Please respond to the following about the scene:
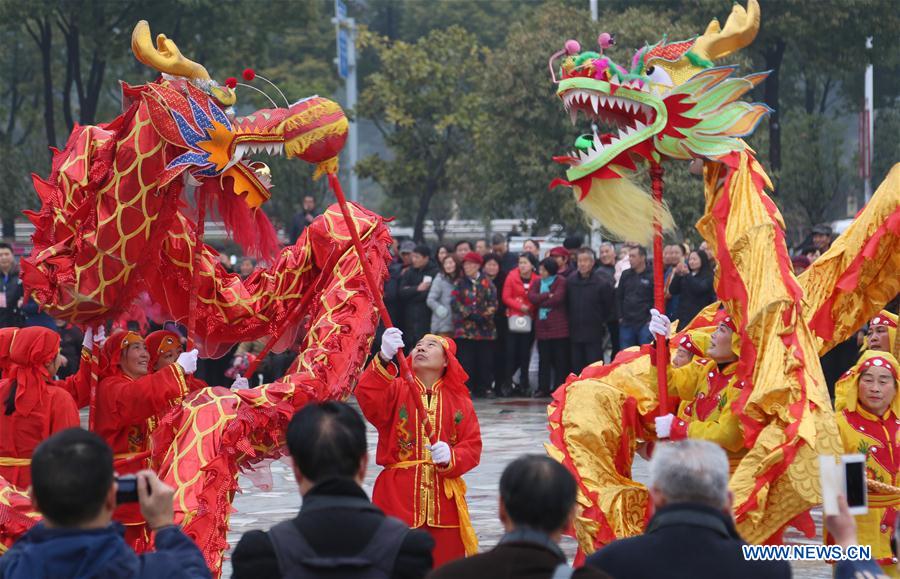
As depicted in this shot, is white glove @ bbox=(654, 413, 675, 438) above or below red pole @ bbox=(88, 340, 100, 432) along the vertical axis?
below

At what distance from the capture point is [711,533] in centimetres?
359

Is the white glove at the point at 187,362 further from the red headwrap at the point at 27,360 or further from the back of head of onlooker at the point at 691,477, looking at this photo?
the back of head of onlooker at the point at 691,477

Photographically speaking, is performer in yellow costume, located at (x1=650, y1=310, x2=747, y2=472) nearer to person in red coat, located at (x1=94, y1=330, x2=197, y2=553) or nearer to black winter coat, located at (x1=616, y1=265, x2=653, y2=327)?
person in red coat, located at (x1=94, y1=330, x2=197, y2=553)

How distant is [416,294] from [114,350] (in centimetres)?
819

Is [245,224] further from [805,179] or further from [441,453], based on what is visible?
[805,179]

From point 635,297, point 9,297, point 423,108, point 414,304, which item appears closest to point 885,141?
point 423,108

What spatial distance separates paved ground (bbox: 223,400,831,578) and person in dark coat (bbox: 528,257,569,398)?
1.94ft

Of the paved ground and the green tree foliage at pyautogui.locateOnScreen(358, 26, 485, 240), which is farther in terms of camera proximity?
the green tree foliage at pyautogui.locateOnScreen(358, 26, 485, 240)

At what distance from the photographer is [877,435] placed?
6465mm

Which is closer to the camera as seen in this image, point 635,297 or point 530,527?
point 530,527

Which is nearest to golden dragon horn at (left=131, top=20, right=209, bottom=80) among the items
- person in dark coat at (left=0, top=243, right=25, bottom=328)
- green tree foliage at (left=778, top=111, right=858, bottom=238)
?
person in dark coat at (left=0, top=243, right=25, bottom=328)

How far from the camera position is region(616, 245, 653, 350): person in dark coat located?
44.4 ft

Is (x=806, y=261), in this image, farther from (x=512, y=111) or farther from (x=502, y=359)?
(x=512, y=111)

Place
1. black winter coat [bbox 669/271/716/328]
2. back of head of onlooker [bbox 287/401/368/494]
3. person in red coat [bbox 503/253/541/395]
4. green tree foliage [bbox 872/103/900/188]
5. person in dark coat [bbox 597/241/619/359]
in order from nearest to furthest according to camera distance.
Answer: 1. back of head of onlooker [bbox 287/401/368/494]
2. black winter coat [bbox 669/271/716/328]
3. person in dark coat [bbox 597/241/619/359]
4. person in red coat [bbox 503/253/541/395]
5. green tree foliage [bbox 872/103/900/188]
